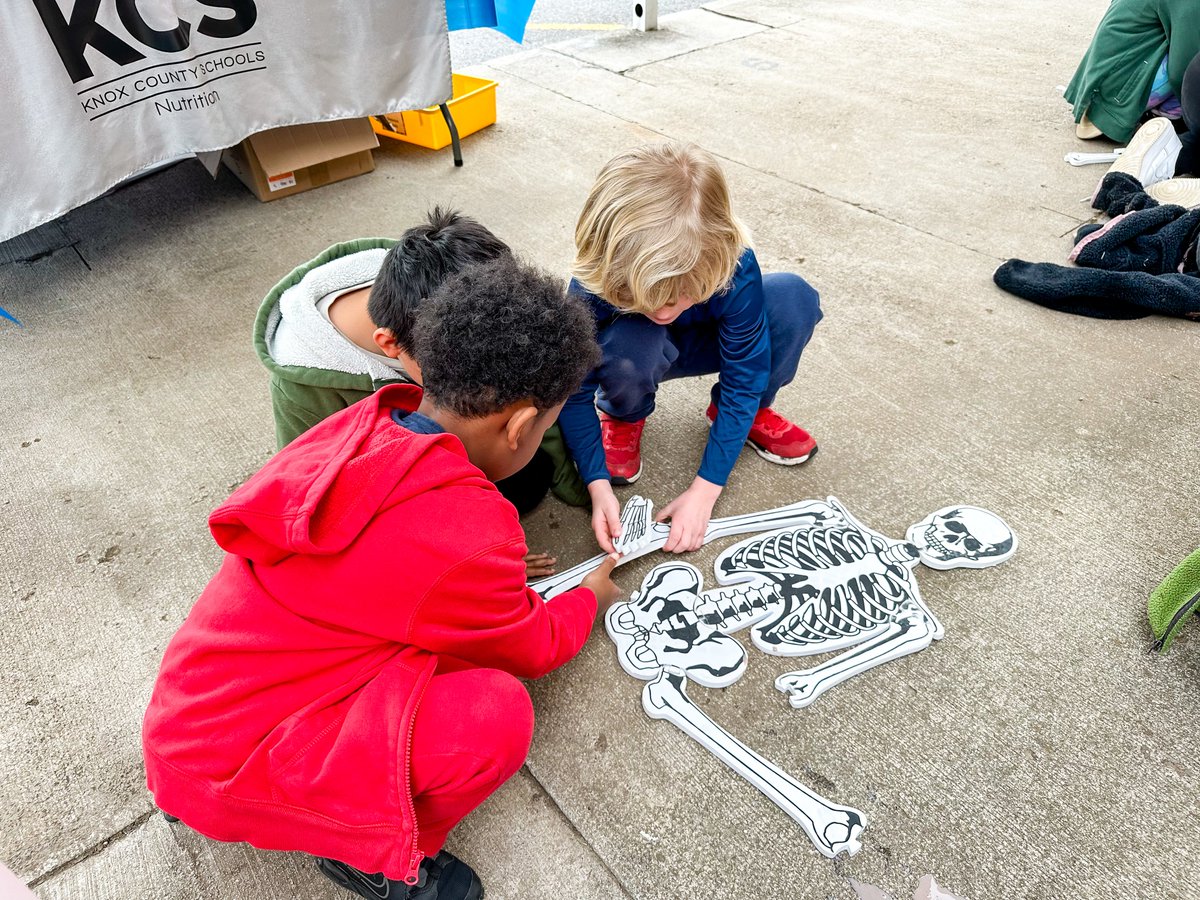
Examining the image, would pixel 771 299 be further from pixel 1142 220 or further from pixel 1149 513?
pixel 1142 220

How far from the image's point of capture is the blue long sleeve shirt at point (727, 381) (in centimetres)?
185

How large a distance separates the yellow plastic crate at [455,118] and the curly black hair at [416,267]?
246 cm

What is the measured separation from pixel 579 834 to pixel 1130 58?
4.10 m

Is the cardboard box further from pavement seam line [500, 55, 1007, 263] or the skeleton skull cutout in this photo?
the skeleton skull cutout

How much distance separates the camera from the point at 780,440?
2166mm

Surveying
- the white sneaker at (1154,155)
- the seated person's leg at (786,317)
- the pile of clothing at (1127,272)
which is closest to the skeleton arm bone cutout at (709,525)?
the seated person's leg at (786,317)

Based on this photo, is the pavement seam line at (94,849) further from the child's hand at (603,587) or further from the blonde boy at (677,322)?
the blonde boy at (677,322)

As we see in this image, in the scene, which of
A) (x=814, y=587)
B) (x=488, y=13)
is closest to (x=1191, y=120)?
(x=814, y=587)

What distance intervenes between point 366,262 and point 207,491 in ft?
2.73

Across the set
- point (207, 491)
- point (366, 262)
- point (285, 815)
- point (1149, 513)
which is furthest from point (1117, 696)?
point (207, 491)

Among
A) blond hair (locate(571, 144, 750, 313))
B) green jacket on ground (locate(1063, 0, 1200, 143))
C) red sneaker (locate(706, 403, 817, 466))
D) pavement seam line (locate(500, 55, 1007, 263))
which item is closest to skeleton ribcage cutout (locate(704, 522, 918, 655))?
red sneaker (locate(706, 403, 817, 466))

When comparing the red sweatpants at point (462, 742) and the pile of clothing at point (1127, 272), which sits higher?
the red sweatpants at point (462, 742)

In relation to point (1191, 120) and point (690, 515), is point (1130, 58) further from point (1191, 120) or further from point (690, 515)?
point (690, 515)

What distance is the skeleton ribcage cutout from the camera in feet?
5.69
